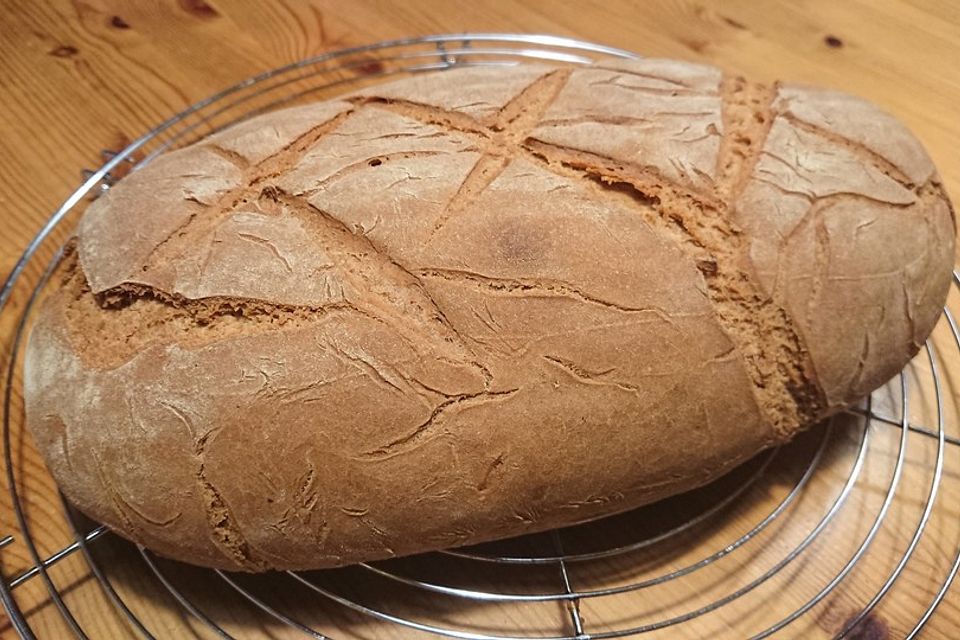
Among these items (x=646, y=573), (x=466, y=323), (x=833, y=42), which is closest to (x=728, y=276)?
(x=466, y=323)

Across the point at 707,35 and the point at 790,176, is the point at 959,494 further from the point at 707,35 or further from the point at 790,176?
the point at 707,35

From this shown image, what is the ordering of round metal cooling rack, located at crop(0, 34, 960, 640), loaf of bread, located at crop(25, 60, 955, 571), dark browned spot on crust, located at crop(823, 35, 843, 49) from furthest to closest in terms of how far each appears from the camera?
1. dark browned spot on crust, located at crop(823, 35, 843, 49)
2. round metal cooling rack, located at crop(0, 34, 960, 640)
3. loaf of bread, located at crop(25, 60, 955, 571)

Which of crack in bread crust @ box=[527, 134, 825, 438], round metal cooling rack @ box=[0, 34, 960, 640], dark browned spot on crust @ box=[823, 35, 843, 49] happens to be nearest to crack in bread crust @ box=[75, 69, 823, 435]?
crack in bread crust @ box=[527, 134, 825, 438]

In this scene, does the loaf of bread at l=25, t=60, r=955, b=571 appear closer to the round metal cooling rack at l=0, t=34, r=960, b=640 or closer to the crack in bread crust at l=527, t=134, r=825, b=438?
the crack in bread crust at l=527, t=134, r=825, b=438

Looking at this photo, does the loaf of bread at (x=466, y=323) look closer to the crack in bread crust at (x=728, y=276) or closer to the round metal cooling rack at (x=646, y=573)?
the crack in bread crust at (x=728, y=276)

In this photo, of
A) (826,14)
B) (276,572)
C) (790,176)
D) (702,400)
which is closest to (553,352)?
(702,400)
